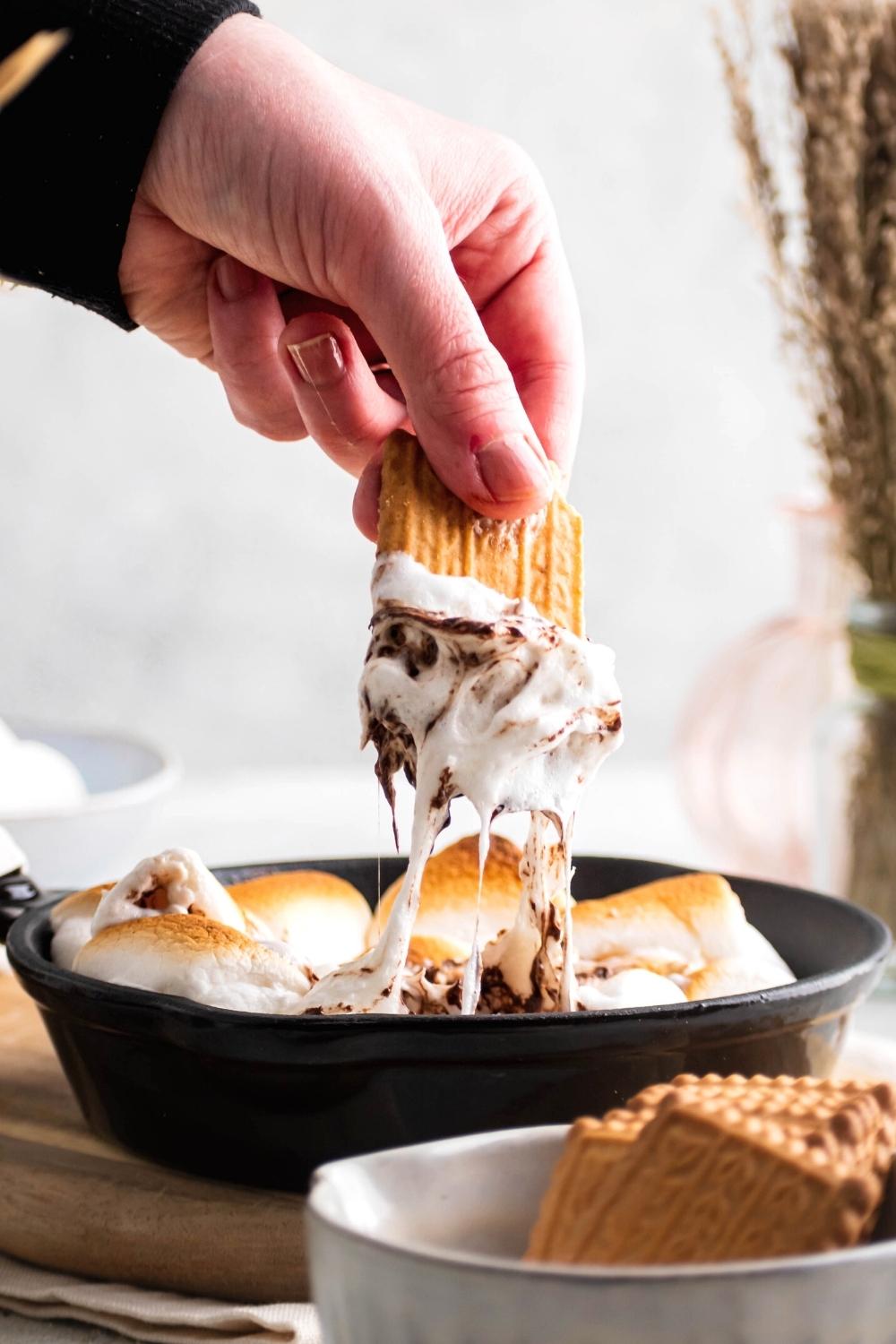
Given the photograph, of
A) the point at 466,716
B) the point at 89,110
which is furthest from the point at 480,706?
the point at 89,110

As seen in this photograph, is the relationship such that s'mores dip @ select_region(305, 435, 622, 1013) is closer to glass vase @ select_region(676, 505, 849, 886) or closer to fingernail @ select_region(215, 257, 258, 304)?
fingernail @ select_region(215, 257, 258, 304)

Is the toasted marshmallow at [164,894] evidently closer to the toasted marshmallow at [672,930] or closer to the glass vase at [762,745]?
the toasted marshmallow at [672,930]

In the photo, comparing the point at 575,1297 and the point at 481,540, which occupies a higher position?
the point at 481,540

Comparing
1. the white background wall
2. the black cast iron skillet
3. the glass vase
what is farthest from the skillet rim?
the white background wall

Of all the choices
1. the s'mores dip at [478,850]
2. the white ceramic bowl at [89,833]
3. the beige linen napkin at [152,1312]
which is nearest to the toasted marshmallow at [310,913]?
the s'mores dip at [478,850]

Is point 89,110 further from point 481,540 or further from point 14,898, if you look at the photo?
point 14,898

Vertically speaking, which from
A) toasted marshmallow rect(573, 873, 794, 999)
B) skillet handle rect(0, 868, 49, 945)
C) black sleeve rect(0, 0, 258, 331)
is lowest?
toasted marshmallow rect(573, 873, 794, 999)
